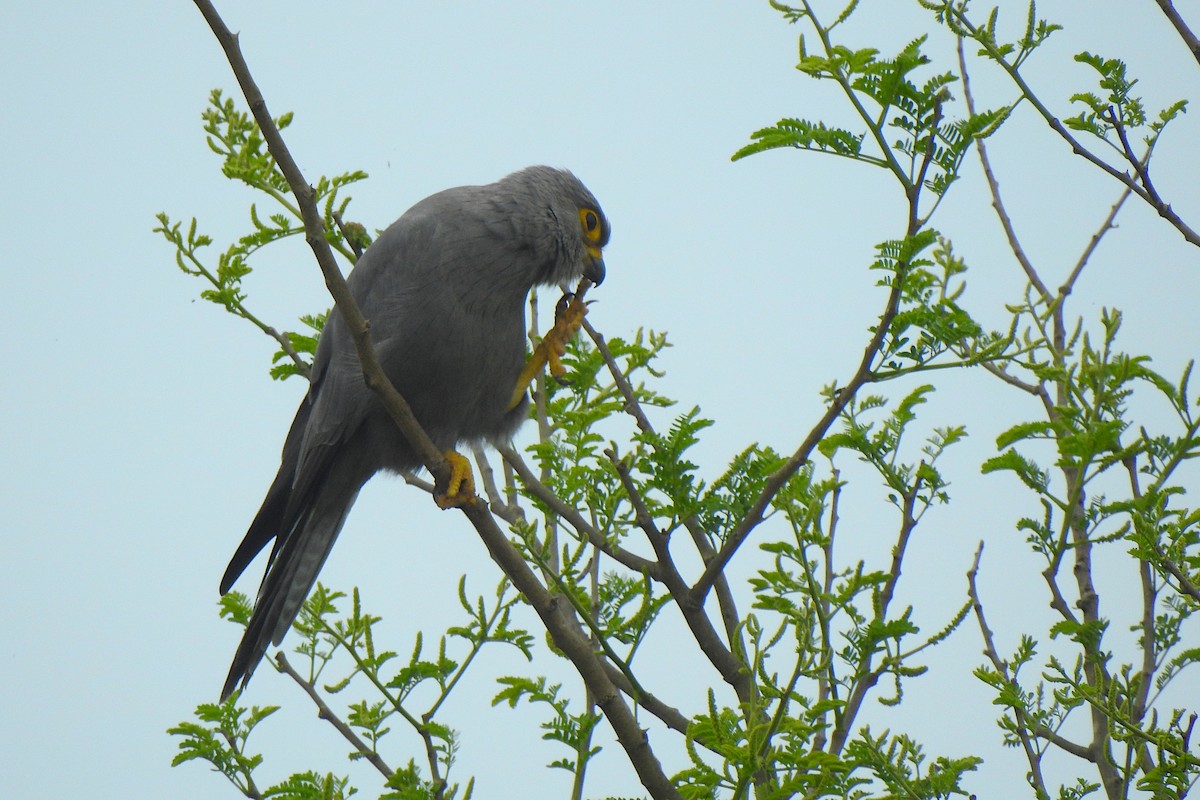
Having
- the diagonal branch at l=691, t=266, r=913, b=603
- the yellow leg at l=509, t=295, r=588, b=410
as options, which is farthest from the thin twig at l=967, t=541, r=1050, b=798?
the yellow leg at l=509, t=295, r=588, b=410

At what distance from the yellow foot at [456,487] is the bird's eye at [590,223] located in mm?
1510

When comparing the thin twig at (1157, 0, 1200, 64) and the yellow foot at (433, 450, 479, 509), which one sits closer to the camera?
the thin twig at (1157, 0, 1200, 64)

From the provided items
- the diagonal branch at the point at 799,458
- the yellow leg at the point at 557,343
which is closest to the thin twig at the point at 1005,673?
the diagonal branch at the point at 799,458

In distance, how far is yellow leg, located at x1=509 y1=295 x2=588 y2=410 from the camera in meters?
4.76

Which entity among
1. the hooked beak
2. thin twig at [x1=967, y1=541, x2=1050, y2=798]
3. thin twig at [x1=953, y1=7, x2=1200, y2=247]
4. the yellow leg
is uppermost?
the hooked beak

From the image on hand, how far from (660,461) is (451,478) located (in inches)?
49.1

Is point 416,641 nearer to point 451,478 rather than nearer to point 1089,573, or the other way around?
point 451,478

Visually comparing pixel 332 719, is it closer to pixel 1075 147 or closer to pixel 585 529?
pixel 585 529

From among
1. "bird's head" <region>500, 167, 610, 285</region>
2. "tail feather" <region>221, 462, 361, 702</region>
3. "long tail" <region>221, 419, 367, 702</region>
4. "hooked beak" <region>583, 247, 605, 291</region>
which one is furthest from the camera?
"hooked beak" <region>583, 247, 605, 291</region>

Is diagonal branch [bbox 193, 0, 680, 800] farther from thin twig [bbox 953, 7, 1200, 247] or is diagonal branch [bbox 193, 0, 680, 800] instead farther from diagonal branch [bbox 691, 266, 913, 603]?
thin twig [bbox 953, 7, 1200, 247]

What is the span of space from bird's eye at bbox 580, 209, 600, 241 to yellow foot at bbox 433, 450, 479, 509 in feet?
4.95

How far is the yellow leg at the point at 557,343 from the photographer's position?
15.6 feet

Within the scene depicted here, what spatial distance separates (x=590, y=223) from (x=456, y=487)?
186 centimetres

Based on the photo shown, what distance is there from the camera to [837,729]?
2.79 metres
